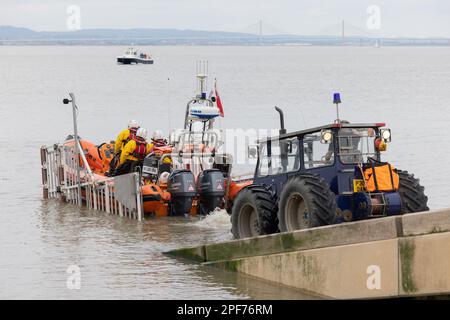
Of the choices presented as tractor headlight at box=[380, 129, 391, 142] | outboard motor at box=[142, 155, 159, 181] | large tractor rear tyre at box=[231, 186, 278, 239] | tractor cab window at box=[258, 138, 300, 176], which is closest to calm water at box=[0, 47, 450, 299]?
large tractor rear tyre at box=[231, 186, 278, 239]

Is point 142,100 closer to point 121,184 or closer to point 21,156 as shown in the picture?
point 21,156

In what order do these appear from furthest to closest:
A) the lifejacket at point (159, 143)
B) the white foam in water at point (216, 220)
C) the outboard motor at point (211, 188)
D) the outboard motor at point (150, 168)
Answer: the lifejacket at point (159, 143), the outboard motor at point (150, 168), the outboard motor at point (211, 188), the white foam in water at point (216, 220)

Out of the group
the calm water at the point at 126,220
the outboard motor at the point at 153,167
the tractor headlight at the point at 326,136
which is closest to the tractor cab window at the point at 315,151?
the tractor headlight at the point at 326,136

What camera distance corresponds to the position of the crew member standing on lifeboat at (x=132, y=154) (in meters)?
22.4

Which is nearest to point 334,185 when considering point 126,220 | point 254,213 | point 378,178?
point 378,178

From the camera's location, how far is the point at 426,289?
11219 millimetres

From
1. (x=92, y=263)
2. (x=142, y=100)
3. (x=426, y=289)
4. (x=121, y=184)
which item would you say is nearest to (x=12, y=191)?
(x=121, y=184)

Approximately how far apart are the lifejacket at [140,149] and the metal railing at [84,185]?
33.2 inches

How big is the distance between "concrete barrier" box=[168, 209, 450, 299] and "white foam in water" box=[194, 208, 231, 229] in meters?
6.07

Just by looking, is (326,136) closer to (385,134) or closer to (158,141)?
(385,134)

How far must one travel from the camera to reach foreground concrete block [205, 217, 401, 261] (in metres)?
11.8

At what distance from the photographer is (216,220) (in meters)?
20.9

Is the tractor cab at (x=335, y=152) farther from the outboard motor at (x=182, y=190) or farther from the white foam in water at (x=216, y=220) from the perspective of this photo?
the outboard motor at (x=182, y=190)
